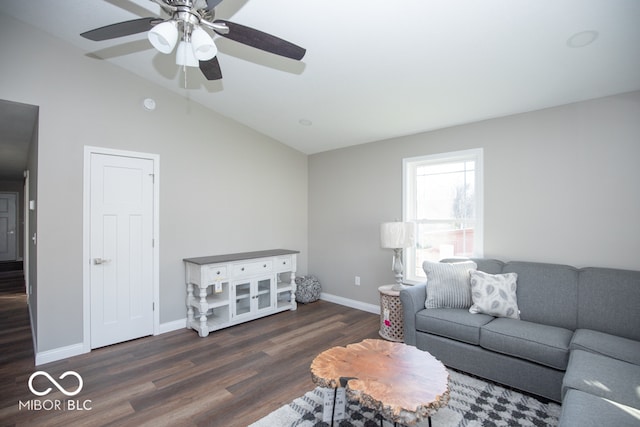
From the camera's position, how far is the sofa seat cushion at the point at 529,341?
90.1 inches

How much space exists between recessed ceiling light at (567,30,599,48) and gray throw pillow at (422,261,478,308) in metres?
2.03

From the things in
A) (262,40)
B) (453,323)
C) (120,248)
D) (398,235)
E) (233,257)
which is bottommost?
(453,323)

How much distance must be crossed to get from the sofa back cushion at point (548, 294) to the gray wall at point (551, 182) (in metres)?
0.27

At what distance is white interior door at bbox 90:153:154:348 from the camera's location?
335 cm

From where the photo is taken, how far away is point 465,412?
2.23 meters

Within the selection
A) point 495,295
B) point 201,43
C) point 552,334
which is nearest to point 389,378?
point 552,334

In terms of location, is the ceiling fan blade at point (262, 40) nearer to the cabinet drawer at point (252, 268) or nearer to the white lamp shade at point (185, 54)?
the white lamp shade at point (185, 54)

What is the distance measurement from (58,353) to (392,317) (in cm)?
342

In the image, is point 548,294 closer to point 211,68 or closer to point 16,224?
point 211,68

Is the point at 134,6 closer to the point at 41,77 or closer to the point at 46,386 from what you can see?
the point at 41,77

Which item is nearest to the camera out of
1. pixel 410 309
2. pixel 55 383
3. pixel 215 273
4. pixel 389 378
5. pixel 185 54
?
pixel 389 378

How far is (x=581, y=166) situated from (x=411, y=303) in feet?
6.70

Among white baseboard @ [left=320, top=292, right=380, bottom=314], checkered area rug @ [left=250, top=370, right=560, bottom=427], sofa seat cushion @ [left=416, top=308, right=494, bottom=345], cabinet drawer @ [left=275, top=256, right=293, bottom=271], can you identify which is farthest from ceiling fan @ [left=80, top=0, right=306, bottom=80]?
white baseboard @ [left=320, top=292, right=380, bottom=314]

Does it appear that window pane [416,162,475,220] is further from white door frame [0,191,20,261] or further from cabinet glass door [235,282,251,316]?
white door frame [0,191,20,261]
